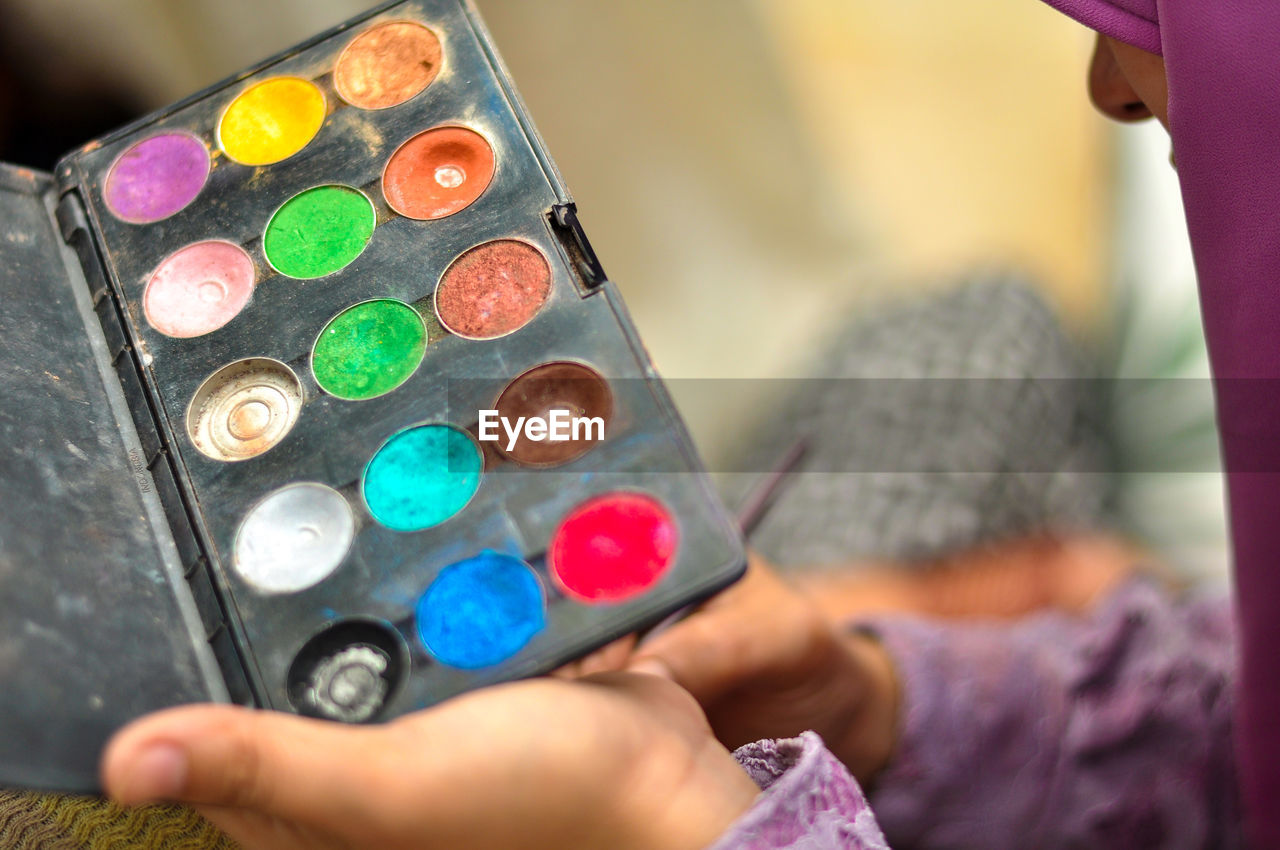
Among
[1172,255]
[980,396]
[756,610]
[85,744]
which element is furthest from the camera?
[1172,255]

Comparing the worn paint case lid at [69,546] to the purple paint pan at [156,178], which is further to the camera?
the purple paint pan at [156,178]

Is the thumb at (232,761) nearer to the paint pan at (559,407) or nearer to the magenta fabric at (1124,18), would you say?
the paint pan at (559,407)

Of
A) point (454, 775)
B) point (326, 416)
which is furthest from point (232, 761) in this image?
point (326, 416)

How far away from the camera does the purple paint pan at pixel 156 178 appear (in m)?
0.53

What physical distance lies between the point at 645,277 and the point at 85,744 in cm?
100

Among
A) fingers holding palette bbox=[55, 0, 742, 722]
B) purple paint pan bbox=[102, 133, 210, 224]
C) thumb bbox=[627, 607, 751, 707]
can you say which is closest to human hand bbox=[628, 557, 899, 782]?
thumb bbox=[627, 607, 751, 707]

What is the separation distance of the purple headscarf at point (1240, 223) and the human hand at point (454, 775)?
1.10ft

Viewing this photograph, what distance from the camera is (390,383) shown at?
18.7 inches

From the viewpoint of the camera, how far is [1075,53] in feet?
4.18

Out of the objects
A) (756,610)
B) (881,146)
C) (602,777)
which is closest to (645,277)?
(881,146)

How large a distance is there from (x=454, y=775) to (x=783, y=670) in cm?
33

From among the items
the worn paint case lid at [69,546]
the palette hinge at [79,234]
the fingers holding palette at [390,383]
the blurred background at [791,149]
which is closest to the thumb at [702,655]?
the fingers holding palette at [390,383]

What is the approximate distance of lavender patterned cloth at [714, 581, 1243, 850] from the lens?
25.8 inches

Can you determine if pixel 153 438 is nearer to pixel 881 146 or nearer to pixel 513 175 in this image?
pixel 513 175
